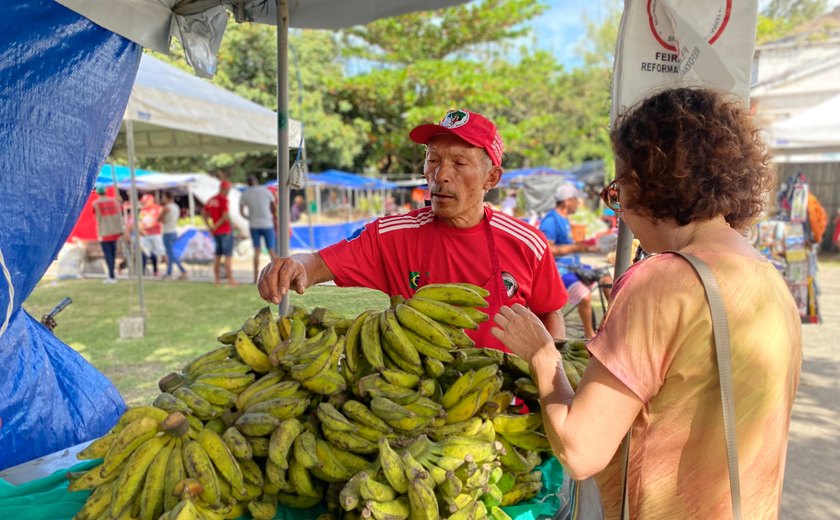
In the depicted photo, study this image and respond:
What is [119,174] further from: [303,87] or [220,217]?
[220,217]

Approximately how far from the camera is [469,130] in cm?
222

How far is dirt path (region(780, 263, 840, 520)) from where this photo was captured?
349 centimetres

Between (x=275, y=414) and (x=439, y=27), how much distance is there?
23.1 meters

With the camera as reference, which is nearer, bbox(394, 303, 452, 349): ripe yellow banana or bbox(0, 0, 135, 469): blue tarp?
bbox(394, 303, 452, 349): ripe yellow banana

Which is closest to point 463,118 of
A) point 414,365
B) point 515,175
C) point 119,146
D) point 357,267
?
point 357,267

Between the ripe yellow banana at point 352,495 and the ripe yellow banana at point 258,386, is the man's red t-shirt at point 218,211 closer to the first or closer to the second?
the ripe yellow banana at point 258,386

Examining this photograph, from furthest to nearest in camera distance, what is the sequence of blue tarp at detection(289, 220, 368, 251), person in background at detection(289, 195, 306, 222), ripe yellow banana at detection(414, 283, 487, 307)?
person in background at detection(289, 195, 306, 222), blue tarp at detection(289, 220, 368, 251), ripe yellow banana at detection(414, 283, 487, 307)

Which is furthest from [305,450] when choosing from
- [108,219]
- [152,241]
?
[152,241]

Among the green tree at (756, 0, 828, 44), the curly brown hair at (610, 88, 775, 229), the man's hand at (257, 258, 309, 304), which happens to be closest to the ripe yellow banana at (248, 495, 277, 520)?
the man's hand at (257, 258, 309, 304)

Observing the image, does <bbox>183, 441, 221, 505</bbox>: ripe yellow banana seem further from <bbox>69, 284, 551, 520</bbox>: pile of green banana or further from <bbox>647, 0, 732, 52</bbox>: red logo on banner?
<bbox>647, 0, 732, 52</bbox>: red logo on banner

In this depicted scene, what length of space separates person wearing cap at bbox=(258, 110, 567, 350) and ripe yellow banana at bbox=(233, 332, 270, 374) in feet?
1.69

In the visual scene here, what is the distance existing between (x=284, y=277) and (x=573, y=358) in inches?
43.7

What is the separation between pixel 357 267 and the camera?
2463mm

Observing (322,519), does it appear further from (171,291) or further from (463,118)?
(171,291)
